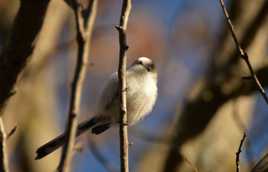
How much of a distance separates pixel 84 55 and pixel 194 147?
2.18m

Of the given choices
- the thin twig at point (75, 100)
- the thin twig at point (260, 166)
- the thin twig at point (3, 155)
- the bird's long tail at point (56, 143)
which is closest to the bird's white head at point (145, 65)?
the bird's long tail at point (56, 143)

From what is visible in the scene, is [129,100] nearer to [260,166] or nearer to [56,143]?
[56,143]

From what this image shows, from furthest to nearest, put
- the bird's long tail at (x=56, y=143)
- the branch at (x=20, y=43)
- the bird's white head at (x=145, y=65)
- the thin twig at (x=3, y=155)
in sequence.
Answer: the bird's white head at (x=145, y=65)
the bird's long tail at (x=56, y=143)
the branch at (x=20, y=43)
the thin twig at (x=3, y=155)

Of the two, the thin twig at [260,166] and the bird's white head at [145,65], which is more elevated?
the bird's white head at [145,65]

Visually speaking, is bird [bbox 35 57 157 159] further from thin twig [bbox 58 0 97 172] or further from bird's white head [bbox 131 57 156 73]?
thin twig [bbox 58 0 97 172]

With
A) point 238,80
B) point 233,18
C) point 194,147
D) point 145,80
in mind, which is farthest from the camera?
point 233,18

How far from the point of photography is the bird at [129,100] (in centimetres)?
234

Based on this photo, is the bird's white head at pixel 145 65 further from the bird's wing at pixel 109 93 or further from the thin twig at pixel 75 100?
the thin twig at pixel 75 100

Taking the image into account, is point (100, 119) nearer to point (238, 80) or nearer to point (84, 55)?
point (238, 80)

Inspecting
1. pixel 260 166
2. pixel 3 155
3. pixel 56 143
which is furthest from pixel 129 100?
pixel 3 155

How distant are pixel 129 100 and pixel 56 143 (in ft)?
0.97

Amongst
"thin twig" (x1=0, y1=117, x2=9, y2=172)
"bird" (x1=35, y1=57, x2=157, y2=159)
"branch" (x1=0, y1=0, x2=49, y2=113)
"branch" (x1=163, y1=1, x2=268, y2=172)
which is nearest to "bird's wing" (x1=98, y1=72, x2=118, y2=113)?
"bird" (x1=35, y1=57, x2=157, y2=159)

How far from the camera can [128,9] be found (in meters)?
1.51

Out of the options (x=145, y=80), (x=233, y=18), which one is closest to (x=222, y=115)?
(x=233, y=18)
